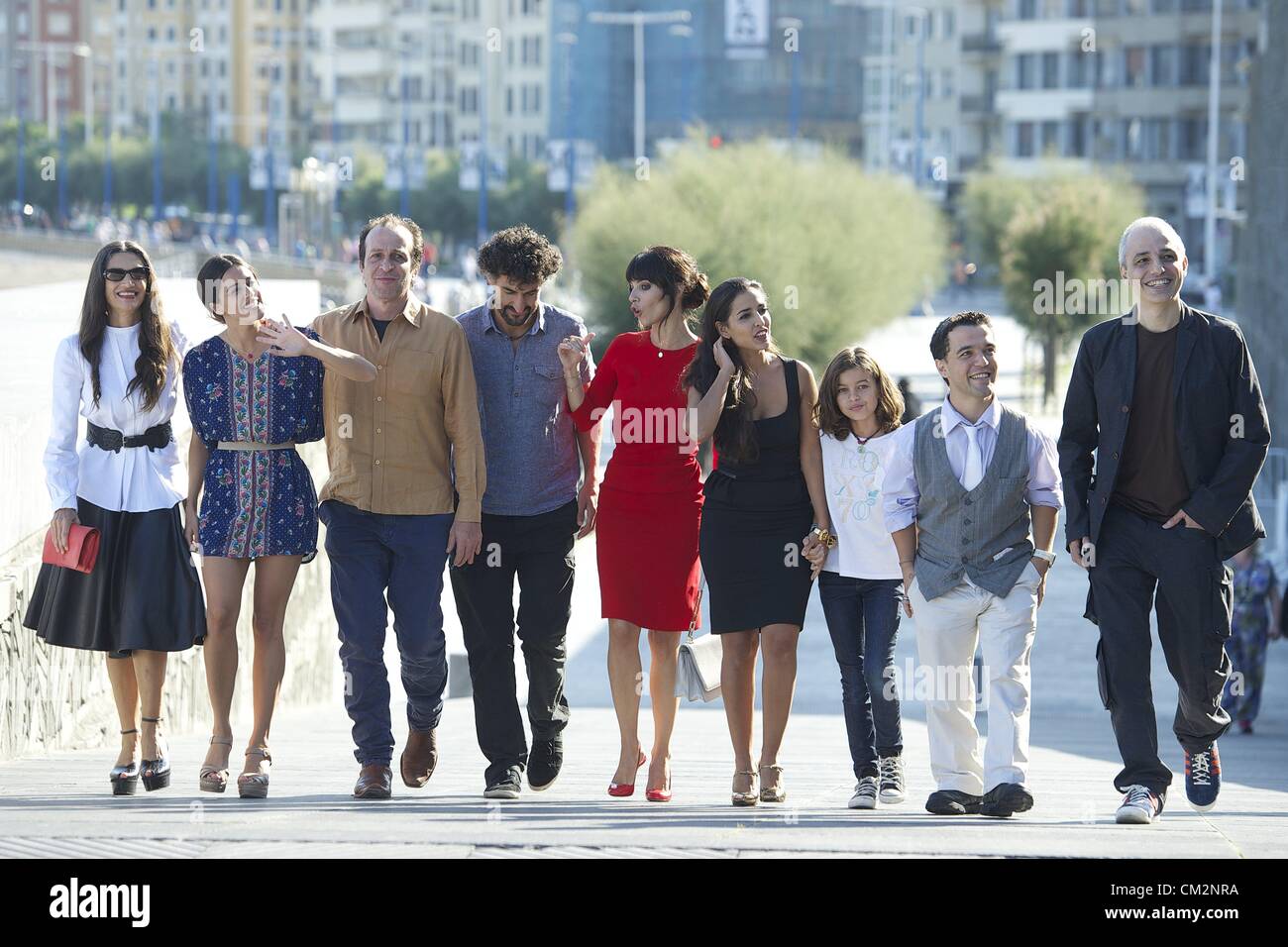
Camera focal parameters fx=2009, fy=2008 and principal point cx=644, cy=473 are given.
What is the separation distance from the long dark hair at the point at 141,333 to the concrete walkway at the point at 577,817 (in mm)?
1355

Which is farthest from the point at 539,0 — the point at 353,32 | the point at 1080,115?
the point at 1080,115

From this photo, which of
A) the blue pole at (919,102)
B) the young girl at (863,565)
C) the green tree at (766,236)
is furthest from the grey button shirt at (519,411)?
the blue pole at (919,102)

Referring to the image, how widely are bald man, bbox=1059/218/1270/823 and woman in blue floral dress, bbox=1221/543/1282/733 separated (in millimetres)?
7861

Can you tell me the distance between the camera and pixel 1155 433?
6520 mm

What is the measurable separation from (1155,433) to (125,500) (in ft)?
11.2

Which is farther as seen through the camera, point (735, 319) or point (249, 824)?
point (735, 319)

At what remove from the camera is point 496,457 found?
6879mm

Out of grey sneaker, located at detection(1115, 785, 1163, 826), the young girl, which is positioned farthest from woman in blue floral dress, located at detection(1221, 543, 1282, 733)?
grey sneaker, located at detection(1115, 785, 1163, 826)

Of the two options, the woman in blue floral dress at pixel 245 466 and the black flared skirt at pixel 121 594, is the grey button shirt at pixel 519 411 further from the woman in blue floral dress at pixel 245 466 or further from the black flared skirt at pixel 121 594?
the black flared skirt at pixel 121 594

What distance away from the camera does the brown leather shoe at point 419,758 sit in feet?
22.9

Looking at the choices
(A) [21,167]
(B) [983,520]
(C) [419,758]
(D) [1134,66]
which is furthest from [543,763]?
(A) [21,167]

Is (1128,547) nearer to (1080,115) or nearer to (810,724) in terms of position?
(810,724)
